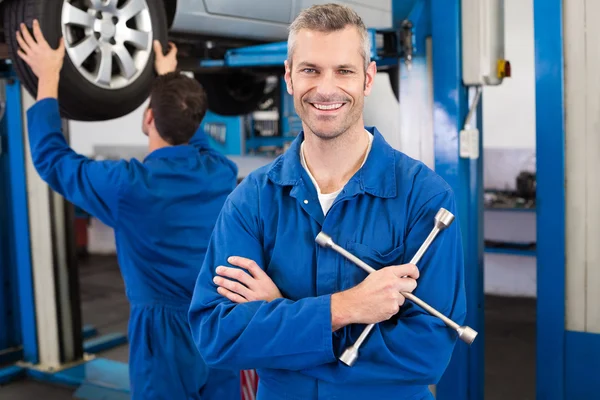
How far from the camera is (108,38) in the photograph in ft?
8.87

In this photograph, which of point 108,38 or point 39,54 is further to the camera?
point 108,38

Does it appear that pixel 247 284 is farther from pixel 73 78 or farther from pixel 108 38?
pixel 108 38

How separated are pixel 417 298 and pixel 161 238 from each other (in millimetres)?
1341

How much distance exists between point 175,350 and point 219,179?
26.7 inches

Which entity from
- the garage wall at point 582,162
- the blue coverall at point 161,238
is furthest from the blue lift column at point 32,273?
the garage wall at point 582,162

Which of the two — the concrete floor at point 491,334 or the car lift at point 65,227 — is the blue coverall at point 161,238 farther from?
the concrete floor at point 491,334

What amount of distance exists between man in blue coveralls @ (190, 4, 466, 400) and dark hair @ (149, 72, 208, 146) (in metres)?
0.98

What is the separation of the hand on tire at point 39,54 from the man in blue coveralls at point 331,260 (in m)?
1.17

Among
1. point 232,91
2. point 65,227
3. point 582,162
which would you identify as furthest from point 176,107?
point 232,91

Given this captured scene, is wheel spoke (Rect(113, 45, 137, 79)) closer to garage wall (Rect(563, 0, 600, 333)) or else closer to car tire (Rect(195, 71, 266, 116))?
garage wall (Rect(563, 0, 600, 333))

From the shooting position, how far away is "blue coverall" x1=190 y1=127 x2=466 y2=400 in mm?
1435

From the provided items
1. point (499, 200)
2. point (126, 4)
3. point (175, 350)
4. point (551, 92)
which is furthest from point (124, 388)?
point (499, 200)

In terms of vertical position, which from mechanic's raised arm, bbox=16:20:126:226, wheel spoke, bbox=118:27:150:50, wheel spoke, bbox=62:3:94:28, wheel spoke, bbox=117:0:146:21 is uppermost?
wheel spoke, bbox=117:0:146:21

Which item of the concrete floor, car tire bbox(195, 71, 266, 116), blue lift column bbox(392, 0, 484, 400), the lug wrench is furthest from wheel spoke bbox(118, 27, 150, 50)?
the concrete floor
